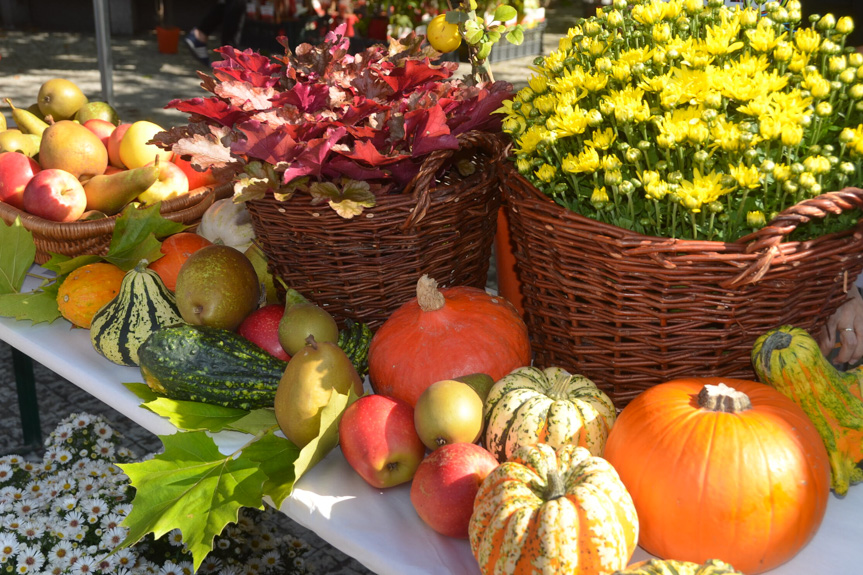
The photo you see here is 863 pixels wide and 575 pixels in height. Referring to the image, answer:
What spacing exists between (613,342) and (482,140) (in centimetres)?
50

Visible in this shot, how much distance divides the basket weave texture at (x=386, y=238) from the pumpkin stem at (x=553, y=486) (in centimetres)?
Answer: 60

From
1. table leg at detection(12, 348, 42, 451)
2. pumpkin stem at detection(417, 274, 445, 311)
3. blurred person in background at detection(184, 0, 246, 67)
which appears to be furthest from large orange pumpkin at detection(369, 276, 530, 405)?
blurred person in background at detection(184, 0, 246, 67)

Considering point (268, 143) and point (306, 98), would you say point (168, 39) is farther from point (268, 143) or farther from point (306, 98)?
point (268, 143)

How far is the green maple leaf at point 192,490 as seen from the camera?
1.17 metres

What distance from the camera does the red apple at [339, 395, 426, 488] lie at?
1.21 m

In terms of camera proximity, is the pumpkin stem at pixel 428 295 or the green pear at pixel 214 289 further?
the green pear at pixel 214 289

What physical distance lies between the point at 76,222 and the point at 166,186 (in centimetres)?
27

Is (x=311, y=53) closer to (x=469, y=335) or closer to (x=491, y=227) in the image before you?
(x=491, y=227)

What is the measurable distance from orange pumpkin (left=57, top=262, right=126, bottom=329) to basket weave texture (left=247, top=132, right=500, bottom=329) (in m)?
0.39

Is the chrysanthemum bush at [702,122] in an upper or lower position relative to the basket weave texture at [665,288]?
upper

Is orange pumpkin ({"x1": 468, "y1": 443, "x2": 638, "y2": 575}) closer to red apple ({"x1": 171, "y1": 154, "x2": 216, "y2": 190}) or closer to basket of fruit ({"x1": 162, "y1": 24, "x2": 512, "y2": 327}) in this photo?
basket of fruit ({"x1": 162, "y1": 24, "x2": 512, "y2": 327})

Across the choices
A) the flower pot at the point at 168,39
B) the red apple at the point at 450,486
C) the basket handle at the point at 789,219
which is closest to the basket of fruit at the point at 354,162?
the red apple at the point at 450,486

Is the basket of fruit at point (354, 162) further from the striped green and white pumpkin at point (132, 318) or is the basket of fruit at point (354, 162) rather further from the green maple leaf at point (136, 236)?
the green maple leaf at point (136, 236)

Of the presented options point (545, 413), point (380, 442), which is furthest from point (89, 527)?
point (545, 413)
